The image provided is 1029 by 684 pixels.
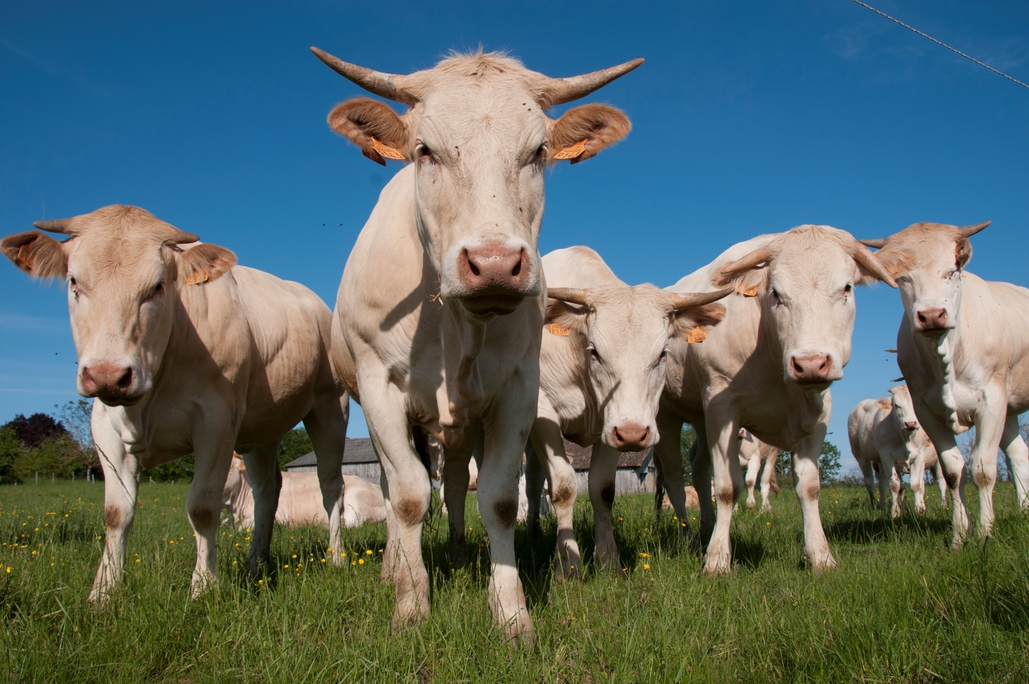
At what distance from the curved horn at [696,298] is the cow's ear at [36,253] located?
440cm

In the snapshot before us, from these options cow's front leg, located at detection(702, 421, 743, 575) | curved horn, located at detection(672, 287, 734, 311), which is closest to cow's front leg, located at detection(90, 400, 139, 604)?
cow's front leg, located at detection(702, 421, 743, 575)

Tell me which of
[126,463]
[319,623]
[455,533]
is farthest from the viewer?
[455,533]

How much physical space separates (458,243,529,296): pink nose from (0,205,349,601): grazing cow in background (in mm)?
2203

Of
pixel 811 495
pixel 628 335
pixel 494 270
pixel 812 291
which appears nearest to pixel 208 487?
pixel 494 270

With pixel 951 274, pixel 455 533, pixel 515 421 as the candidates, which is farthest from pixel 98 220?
pixel 951 274

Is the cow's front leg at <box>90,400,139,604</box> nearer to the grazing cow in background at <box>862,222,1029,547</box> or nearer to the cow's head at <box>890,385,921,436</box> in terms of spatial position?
the grazing cow in background at <box>862,222,1029,547</box>

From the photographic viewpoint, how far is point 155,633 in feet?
10.3

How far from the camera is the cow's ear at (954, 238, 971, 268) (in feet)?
21.0

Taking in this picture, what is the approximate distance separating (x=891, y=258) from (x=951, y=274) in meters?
0.66

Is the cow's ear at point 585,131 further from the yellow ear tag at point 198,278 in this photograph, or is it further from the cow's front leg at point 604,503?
the cow's front leg at point 604,503

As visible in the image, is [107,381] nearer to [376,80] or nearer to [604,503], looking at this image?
[376,80]

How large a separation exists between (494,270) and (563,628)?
207 cm

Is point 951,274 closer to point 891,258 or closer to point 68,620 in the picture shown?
point 891,258

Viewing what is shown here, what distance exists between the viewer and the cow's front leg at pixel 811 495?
547 cm
